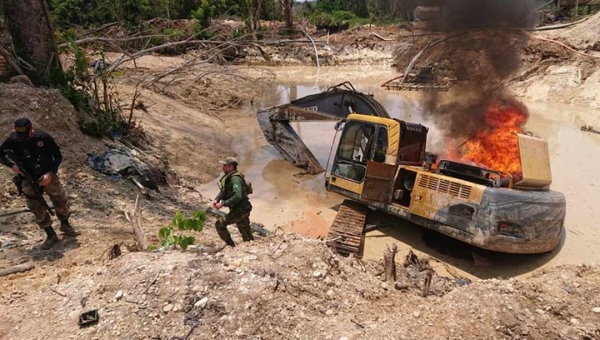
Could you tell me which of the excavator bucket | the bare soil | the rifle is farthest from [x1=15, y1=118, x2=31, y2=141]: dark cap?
the excavator bucket

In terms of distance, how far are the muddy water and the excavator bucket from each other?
1252mm

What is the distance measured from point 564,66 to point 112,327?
22322mm

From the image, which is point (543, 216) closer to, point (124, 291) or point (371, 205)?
point (371, 205)

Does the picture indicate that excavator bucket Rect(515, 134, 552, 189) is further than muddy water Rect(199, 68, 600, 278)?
No

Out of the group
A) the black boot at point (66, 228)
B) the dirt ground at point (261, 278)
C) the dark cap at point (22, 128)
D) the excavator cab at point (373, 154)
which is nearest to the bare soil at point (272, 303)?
the dirt ground at point (261, 278)

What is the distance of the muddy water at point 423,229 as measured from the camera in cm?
702

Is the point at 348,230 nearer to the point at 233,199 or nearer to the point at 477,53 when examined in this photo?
the point at 233,199

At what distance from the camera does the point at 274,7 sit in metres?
42.0

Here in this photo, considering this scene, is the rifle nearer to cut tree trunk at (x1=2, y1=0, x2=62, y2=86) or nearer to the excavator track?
the excavator track

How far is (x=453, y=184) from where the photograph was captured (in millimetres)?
6723

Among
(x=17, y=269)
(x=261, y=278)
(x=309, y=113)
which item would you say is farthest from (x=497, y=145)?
(x=17, y=269)

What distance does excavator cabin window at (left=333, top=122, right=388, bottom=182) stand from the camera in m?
7.89

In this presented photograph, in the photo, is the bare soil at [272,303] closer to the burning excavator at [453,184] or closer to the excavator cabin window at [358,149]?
the burning excavator at [453,184]

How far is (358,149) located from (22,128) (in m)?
5.51
